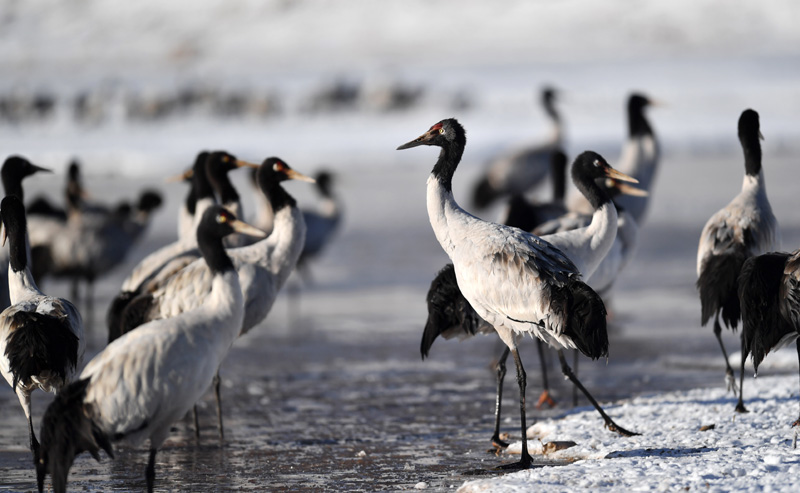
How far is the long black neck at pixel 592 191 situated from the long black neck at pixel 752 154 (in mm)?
1366

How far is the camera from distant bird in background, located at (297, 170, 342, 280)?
1515 cm

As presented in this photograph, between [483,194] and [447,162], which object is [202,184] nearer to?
[447,162]

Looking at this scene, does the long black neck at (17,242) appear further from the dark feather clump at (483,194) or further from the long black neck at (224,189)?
the dark feather clump at (483,194)

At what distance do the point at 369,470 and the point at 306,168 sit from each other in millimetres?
25043

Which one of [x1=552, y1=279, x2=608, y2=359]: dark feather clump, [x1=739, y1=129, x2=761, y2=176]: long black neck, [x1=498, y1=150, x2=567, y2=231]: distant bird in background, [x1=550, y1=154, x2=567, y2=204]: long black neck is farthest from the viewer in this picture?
[x1=550, y1=154, x2=567, y2=204]: long black neck

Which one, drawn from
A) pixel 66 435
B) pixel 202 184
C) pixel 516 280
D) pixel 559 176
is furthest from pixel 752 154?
pixel 66 435

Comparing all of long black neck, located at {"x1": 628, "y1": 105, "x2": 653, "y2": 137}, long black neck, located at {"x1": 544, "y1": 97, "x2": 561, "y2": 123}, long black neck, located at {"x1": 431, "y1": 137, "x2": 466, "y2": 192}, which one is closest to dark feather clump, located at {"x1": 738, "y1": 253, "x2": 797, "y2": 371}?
long black neck, located at {"x1": 431, "y1": 137, "x2": 466, "y2": 192}

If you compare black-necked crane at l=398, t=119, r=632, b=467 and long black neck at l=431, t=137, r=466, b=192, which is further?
long black neck at l=431, t=137, r=466, b=192

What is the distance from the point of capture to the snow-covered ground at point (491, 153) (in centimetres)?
675

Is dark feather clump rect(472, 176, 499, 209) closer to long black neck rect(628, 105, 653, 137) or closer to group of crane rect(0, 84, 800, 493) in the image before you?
long black neck rect(628, 105, 653, 137)

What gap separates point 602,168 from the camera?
8109mm

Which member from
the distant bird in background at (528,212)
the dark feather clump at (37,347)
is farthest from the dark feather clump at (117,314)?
the distant bird in background at (528,212)

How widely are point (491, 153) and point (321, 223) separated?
21.0m

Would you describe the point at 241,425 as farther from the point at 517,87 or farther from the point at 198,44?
the point at 198,44
